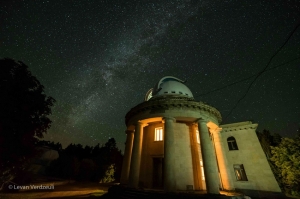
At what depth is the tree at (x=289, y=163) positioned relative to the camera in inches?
622

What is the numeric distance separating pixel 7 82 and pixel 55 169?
33663mm

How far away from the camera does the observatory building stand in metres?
12.4

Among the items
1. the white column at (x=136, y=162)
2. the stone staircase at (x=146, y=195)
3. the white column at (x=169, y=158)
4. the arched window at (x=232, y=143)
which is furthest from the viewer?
the arched window at (x=232, y=143)

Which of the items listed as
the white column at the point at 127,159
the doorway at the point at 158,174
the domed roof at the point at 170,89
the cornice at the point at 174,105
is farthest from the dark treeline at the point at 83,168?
the cornice at the point at 174,105

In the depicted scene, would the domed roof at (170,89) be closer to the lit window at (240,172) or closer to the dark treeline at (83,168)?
the lit window at (240,172)

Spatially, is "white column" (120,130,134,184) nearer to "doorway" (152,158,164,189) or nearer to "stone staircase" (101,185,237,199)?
"stone staircase" (101,185,237,199)

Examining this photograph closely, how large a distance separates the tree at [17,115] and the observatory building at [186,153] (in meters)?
8.54

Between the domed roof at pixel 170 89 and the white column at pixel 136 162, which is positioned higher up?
the domed roof at pixel 170 89

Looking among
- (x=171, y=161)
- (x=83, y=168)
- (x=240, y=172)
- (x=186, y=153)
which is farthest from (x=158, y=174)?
(x=83, y=168)

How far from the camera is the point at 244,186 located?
54.9 feet

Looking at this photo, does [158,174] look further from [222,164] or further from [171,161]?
[222,164]

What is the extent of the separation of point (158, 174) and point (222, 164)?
7.19 m

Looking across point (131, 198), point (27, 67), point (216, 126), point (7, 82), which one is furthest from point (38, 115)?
point (216, 126)

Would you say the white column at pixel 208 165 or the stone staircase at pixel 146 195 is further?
the white column at pixel 208 165
